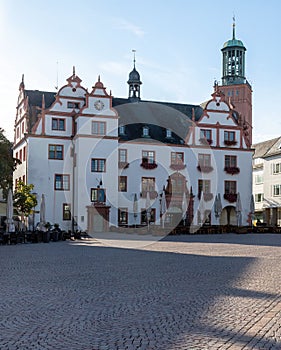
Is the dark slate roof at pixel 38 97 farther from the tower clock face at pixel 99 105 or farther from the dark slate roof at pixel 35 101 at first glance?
the tower clock face at pixel 99 105

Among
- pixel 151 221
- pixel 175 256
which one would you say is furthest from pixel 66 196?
pixel 175 256

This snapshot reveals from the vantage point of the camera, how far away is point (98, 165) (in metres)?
49.3

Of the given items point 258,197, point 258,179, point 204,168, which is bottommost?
point 258,197

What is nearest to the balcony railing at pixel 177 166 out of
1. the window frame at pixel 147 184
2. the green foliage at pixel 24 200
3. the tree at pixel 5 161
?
the window frame at pixel 147 184

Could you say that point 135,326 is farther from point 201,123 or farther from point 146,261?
point 201,123

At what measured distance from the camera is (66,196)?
163ft

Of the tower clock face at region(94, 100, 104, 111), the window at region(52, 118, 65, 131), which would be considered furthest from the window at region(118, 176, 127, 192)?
the window at region(52, 118, 65, 131)

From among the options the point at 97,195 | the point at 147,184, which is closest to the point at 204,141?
the point at 147,184

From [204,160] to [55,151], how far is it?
15015 mm

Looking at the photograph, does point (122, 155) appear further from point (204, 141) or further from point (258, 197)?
point (258, 197)

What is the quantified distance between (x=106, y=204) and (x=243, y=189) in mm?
15079

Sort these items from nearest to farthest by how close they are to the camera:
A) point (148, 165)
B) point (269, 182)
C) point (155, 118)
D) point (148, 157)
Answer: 1. point (148, 165)
2. point (148, 157)
3. point (155, 118)
4. point (269, 182)

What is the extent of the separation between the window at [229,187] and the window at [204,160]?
105 inches

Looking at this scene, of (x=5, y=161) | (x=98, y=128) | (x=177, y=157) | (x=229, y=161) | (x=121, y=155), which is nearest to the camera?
(x=5, y=161)
